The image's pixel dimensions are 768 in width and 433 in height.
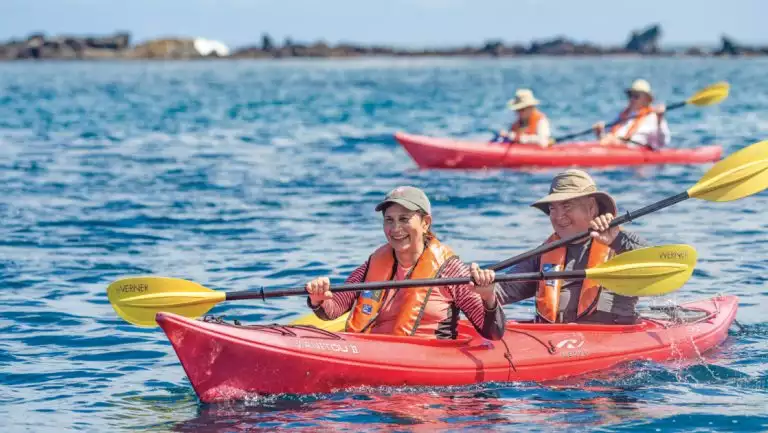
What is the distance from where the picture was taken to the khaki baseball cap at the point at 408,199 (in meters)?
6.54

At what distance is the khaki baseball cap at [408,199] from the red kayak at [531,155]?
10.00 meters

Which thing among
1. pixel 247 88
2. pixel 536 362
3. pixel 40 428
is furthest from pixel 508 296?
pixel 247 88

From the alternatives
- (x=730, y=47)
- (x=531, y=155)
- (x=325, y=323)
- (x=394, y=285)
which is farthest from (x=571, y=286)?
(x=730, y=47)

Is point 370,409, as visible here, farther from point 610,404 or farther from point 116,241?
point 116,241

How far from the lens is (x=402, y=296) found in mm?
6996

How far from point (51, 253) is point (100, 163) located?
8052mm

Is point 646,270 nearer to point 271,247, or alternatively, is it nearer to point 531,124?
point 271,247

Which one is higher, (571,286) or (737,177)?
(737,177)

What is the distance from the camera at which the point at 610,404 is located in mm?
6770

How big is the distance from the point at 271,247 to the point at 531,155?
569cm

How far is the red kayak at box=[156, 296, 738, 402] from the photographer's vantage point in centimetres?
647

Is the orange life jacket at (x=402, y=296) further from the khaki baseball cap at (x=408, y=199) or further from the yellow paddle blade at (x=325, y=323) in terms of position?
the yellow paddle blade at (x=325, y=323)

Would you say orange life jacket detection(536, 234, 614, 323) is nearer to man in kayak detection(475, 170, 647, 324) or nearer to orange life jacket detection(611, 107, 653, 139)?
man in kayak detection(475, 170, 647, 324)

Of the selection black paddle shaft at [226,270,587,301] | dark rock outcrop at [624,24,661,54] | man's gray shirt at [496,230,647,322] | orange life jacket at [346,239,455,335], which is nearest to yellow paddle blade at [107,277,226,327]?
black paddle shaft at [226,270,587,301]
